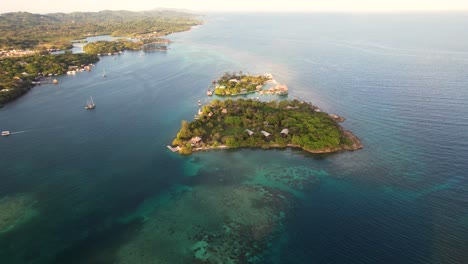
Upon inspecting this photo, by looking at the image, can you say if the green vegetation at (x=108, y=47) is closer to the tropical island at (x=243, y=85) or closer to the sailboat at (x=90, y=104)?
the sailboat at (x=90, y=104)

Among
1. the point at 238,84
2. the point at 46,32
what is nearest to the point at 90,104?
the point at 238,84

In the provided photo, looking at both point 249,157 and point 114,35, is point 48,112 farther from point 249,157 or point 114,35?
point 114,35

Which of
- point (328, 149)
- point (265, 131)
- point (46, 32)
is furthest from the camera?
point (46, 32)

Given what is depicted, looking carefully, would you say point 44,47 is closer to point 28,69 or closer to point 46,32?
point 28,69

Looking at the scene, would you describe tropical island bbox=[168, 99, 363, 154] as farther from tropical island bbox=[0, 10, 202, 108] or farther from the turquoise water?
tropical island bbox=[0, 10, 202, 108]

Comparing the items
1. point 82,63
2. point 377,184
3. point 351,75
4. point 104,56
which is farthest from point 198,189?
point 104,56
